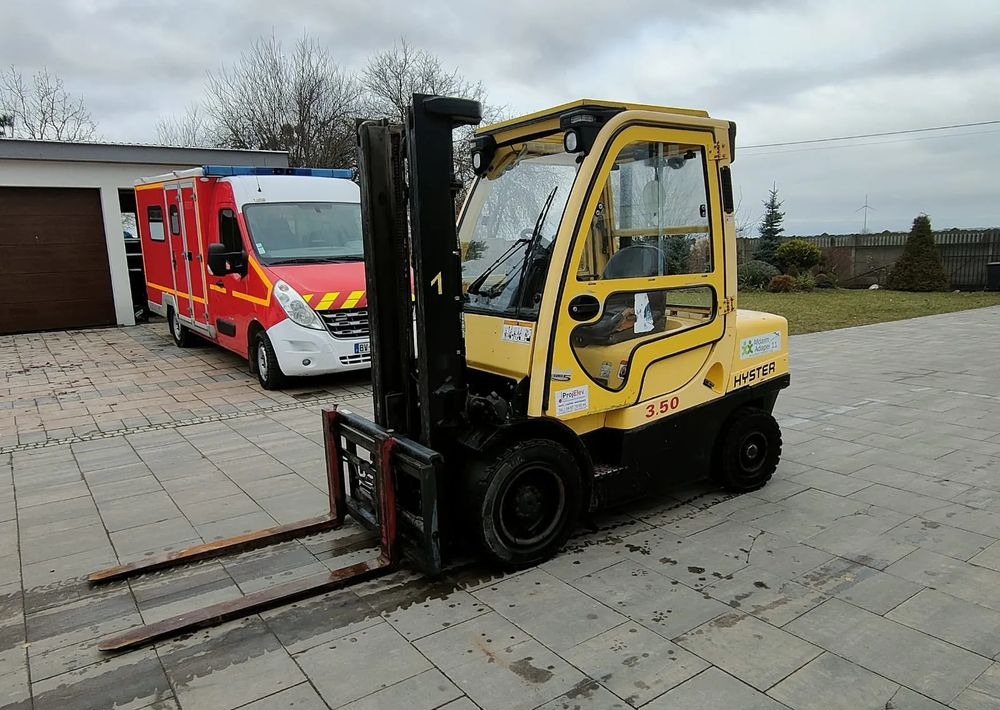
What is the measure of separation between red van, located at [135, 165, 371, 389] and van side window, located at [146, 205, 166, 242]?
0.53 metres

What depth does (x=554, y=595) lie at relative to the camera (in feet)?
11.5

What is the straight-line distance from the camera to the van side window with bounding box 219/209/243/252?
9.13 meters

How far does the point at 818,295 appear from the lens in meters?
21.0

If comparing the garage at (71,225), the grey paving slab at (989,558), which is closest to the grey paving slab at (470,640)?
the grey paving slab at (989,558)

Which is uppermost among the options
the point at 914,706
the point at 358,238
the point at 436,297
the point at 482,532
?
the point at 358,238

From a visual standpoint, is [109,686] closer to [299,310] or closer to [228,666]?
[228,666]

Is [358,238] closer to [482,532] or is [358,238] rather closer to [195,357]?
[195,357]

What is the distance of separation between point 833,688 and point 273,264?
300 inches

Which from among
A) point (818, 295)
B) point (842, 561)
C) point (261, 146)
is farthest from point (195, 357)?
point (818, 295)

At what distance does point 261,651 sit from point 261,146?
23.0m

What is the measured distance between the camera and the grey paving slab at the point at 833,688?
8.75 feet

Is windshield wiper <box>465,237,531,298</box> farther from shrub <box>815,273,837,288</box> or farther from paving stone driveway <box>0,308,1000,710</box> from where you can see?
shrub <box>815,273,837,288</box>

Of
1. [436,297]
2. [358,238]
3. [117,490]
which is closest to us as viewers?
[436,297]

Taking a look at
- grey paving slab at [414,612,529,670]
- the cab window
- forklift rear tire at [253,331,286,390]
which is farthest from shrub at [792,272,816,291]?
grey paving slab at [414,612,529,670]
